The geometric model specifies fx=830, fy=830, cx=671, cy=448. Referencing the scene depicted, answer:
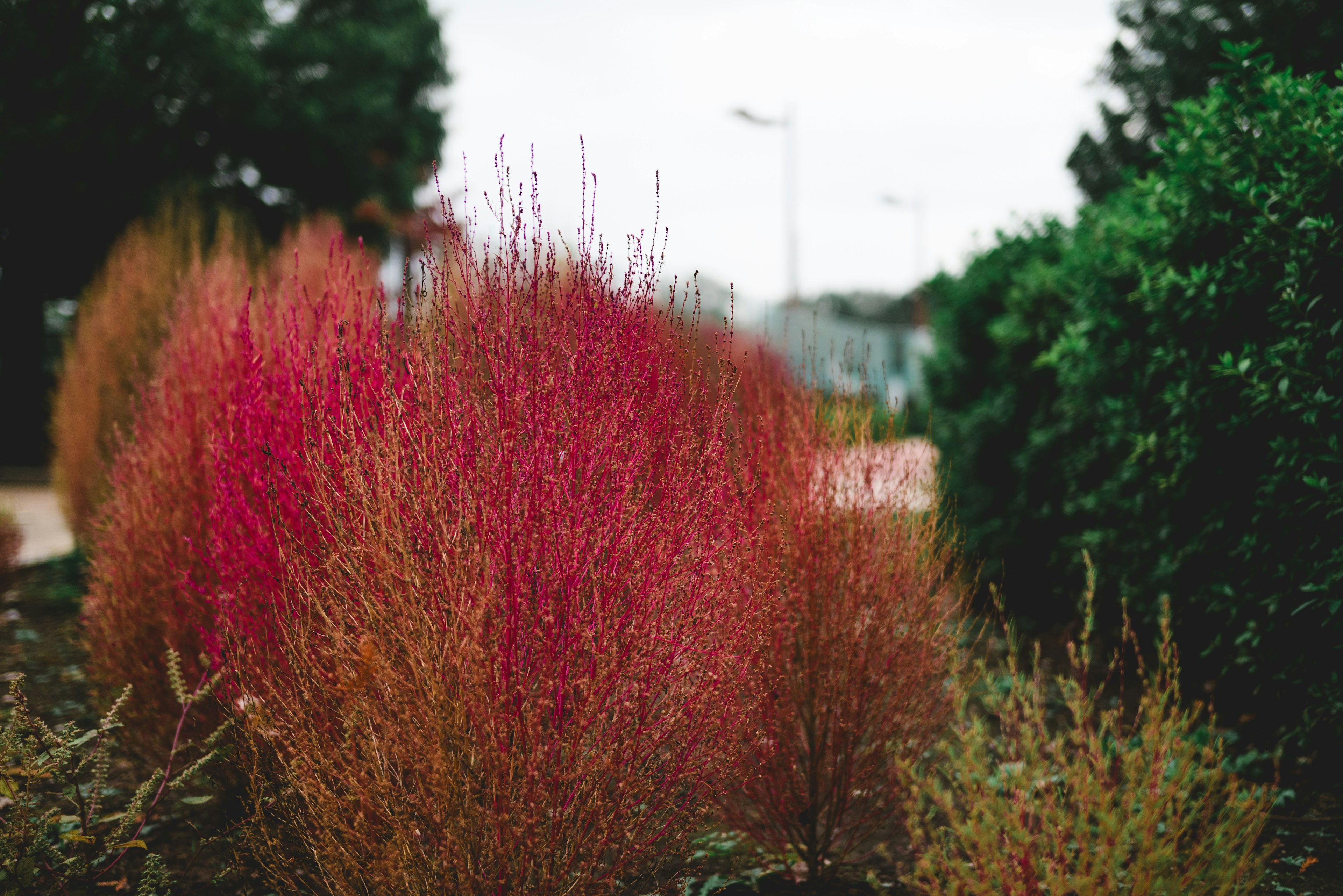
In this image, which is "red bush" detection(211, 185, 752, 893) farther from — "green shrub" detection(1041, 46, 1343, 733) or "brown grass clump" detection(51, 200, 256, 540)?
"brown grass clump" detection(51, 200, 256, 540)

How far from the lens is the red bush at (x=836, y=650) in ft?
9.54

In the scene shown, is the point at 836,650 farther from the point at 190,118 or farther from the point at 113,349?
the point at 190,118

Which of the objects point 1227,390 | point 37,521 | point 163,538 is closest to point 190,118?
point 37,521

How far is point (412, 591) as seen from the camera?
6.68ft

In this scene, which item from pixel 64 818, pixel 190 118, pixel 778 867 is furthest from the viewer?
pixel 190 118

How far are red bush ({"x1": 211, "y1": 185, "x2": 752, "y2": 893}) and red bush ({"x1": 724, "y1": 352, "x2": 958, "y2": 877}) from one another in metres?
0.46

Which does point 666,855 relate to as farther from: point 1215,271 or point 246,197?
point 246,197

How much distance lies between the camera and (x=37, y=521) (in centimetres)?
1312

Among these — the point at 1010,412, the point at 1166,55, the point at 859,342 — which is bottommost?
the point at 1010,412

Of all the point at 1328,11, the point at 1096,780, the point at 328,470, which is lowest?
the point at 1096,780

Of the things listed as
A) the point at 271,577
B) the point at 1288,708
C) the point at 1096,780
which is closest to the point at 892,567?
the point at 1096,780

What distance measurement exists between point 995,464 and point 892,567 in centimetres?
467

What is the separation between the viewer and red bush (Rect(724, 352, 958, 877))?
2.91 m

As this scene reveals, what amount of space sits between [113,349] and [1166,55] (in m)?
14.9
